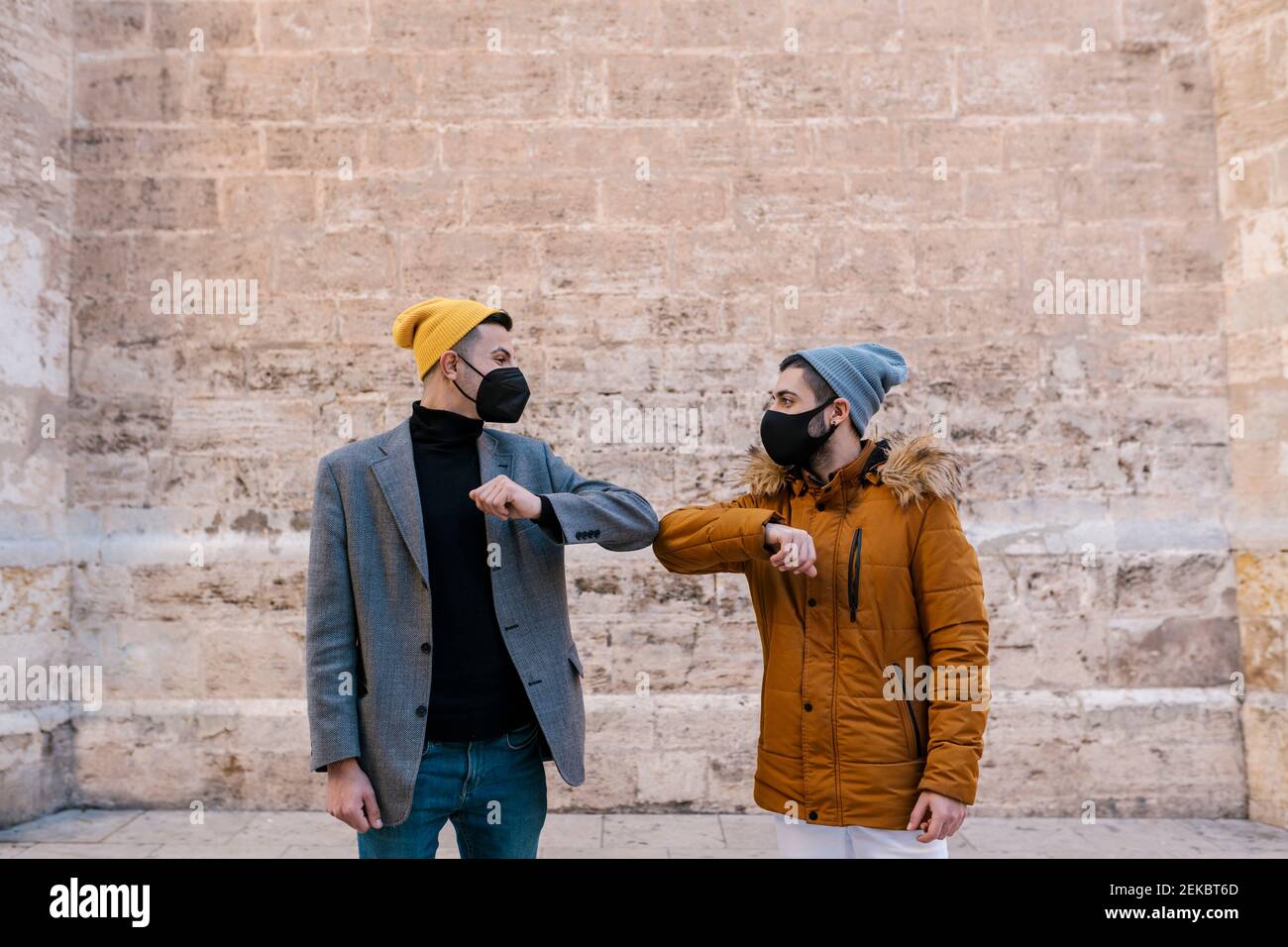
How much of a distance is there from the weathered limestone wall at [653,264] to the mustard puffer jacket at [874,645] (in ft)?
8.12

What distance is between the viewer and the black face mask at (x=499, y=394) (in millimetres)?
2416

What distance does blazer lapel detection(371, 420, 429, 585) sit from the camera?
225 centimetres

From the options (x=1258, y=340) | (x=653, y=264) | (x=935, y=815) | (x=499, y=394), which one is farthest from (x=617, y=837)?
(x=1258, y=340)

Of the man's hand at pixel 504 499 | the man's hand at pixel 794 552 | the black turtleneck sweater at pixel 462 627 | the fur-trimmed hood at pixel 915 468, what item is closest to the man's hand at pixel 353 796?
the black turtleneck sweater at pixel 462 627

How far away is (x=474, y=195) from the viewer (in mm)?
4914

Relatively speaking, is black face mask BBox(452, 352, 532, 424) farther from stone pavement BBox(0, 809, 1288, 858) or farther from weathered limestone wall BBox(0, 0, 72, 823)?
weathered limestone wall BBox(0, 0, 72, 823)

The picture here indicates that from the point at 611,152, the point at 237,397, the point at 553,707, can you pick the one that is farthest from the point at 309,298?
the point at 553,707

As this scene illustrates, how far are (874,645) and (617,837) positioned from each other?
249cm

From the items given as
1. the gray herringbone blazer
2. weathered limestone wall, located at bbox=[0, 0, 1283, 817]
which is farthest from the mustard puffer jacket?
weathered limestone wall, located at bbox=[0, 0, 1283, 817]

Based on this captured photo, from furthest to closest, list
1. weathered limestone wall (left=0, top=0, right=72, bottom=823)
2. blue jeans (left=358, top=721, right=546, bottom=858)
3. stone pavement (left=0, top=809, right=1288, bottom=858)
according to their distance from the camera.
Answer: weathered limestone wall (left=0, top=0, right=72, bottom=823) → stone pavement (left=0, top=809, right=1288, bottom=858) → blue jeans (left=358, top=721, right=546, bottom=858)

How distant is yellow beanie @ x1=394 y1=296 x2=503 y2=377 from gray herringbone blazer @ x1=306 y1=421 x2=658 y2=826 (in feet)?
0.68

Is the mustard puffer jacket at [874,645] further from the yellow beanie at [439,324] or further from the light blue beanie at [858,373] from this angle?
the yellow beanie at [439,324]

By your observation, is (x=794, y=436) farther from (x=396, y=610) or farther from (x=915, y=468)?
(x=396, y=610)
